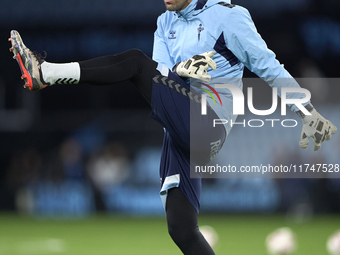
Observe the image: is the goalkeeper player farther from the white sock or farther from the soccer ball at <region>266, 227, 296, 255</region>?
the soccer ball at <region>266, 227, 296, 255</region>

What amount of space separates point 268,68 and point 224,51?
1.11 feet

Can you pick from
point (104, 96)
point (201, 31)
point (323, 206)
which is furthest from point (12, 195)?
point (201, 31)

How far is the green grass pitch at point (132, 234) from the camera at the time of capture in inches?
289

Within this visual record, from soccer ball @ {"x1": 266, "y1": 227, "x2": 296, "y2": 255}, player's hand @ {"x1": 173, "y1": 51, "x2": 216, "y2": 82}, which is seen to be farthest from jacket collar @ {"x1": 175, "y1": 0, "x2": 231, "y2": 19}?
soccer ball @ {"x1": 266, "y1": 227, "x2": 296, "y2": 255}

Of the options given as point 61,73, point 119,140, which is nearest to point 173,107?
point 61,73

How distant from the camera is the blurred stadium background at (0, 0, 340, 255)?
10391 mm

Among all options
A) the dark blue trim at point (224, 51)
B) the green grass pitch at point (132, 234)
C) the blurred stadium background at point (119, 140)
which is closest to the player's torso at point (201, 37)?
the dark blue trim at point (224, 51)

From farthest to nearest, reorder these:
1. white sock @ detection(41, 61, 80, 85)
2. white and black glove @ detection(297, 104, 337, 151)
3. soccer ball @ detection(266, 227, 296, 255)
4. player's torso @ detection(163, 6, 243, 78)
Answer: soccer ball @ detection(266, 227, 296, 255)
player's torso @ detection(163, 6, 243, 78)
white and black glove @ detection(297, 104, 337, 151)
white sock @ detection(41, 61, 80, 85)

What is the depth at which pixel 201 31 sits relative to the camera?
12.6 feet

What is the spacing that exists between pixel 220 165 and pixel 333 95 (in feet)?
8.10

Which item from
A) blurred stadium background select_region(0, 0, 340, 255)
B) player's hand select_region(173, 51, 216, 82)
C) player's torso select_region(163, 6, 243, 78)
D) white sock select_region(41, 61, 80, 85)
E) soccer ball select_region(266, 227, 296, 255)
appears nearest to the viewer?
white sock select_region(41, 61, 80, 85)

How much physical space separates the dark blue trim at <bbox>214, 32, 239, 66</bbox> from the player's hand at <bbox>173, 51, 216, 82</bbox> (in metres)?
0.20

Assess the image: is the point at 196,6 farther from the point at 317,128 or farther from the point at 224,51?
the point at 317,128

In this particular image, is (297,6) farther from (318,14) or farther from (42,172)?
(42,172)
